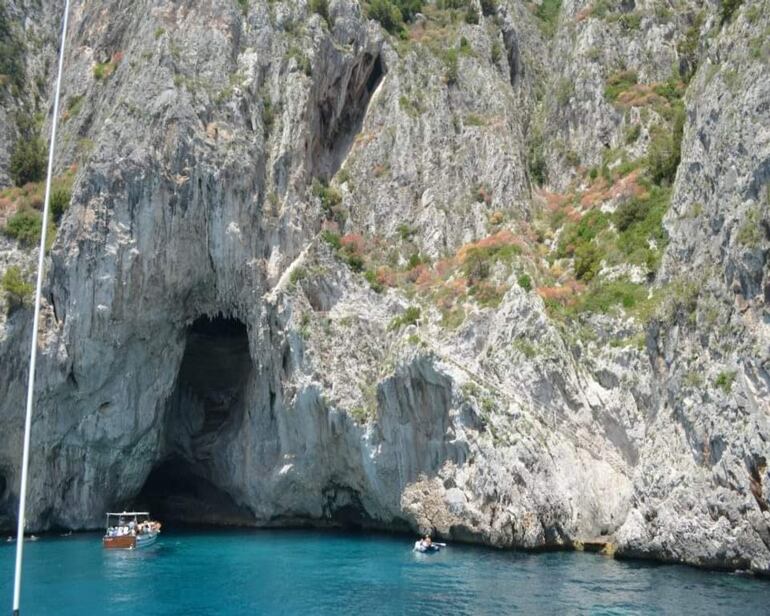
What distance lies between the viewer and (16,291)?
157 feet

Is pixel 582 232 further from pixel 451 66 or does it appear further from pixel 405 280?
pixel 451 66

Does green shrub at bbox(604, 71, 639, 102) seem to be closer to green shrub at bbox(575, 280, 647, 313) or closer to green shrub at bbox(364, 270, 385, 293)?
green shrub at bbox(575, 280, 647, 313)

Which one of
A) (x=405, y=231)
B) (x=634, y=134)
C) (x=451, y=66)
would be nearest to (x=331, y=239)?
(x=405, y=231)

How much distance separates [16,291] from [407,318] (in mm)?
23655

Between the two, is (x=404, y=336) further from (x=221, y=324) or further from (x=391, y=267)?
(x=221, y=324)

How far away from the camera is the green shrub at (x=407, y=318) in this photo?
46.5 m

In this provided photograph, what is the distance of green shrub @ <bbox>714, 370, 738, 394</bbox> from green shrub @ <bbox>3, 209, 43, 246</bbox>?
1618 inches

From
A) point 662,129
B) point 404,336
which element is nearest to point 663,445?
point 404,336

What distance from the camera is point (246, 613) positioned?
27375 mm

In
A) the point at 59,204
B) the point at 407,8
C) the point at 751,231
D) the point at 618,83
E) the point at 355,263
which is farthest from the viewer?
the point at 407,8

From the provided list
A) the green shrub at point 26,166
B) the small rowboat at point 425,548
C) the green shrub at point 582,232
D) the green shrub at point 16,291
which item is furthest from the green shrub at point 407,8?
the small rowboat at point 425,548

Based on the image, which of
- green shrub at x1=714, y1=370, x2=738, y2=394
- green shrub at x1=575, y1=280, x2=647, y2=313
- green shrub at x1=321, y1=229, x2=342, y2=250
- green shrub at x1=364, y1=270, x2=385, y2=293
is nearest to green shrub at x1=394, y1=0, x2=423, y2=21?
green shrub at x1=321, y1=229, x2=342, y2=250

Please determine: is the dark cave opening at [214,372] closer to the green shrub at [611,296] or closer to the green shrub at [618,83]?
the green shrub at [611,296]

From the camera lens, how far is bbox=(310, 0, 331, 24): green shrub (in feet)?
190
